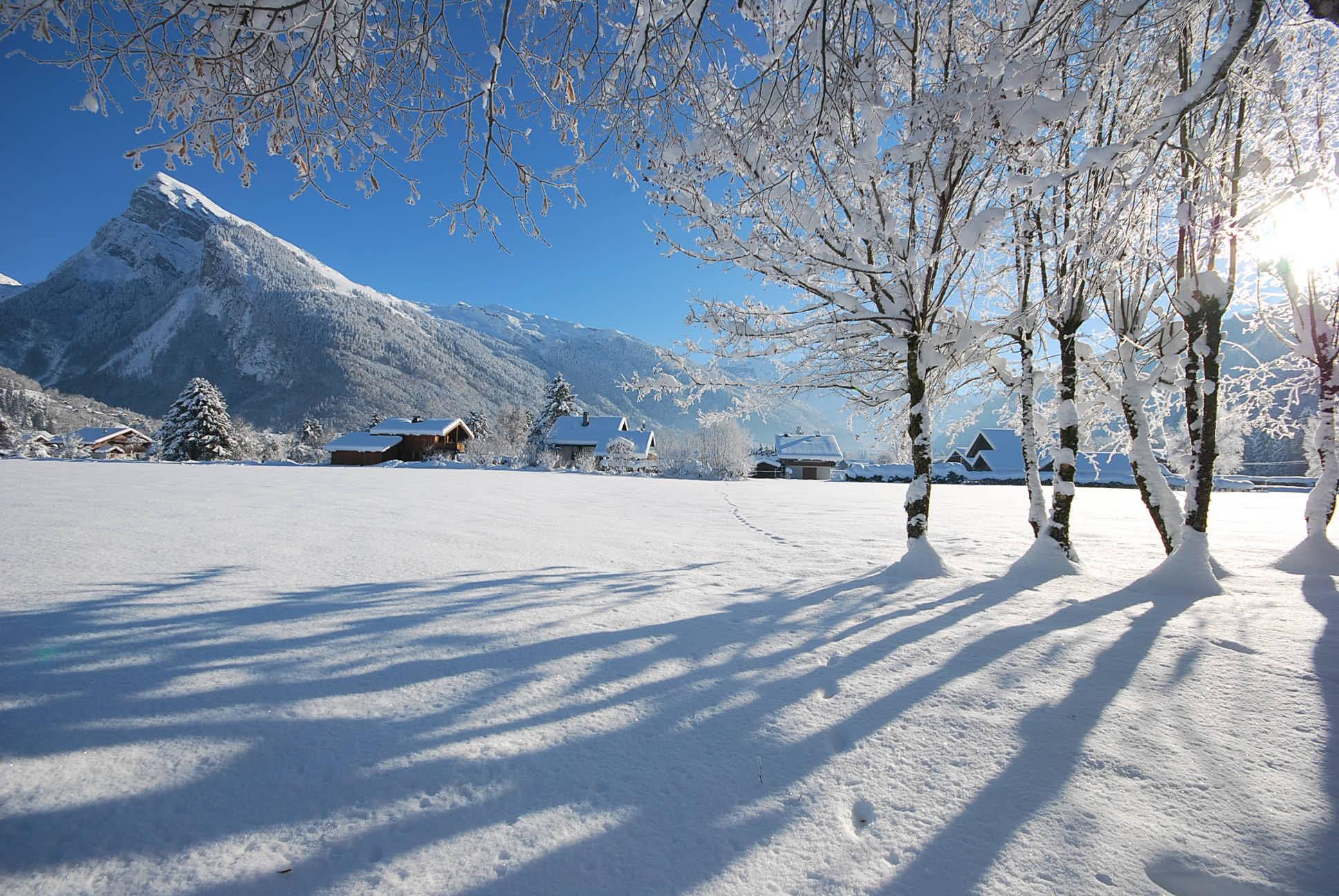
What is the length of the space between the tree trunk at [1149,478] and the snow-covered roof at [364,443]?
2025 inches

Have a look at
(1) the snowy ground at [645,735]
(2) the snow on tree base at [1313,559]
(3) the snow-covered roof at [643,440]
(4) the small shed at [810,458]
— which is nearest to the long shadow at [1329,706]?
(1) the snowy ground at [645,735]

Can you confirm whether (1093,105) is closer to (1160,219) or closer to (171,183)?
(1160,219)

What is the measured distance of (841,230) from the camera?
4.56 m

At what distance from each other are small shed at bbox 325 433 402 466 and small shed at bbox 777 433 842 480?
1505 inches

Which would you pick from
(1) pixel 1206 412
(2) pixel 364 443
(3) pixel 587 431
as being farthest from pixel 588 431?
(1) pixel 1206 412

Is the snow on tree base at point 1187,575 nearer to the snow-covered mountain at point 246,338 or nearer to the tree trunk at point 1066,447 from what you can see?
the tree trunk at point 1066,447

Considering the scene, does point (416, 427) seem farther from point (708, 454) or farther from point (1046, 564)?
point (1046, 564)

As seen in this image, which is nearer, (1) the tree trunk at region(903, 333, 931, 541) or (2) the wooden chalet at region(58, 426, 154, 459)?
(1) the tree trunk at region(903, 333, 931, 541)

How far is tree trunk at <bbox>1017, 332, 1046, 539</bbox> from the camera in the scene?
512 cm

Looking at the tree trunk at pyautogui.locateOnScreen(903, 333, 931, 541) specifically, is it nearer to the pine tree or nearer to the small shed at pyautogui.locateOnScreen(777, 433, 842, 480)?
the pine tree

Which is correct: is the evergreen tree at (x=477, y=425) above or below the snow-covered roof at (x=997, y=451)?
above

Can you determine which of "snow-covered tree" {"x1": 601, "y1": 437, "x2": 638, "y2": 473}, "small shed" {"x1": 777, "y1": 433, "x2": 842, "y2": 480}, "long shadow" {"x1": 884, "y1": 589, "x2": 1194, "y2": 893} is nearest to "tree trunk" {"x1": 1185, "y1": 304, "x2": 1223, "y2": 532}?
"long shadow" {"x1": 884, "y1": 589, "x2": 1194, "y2": 893}

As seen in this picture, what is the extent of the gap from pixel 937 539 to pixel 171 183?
275647 millimetres

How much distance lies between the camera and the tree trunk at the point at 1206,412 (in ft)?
13.1
